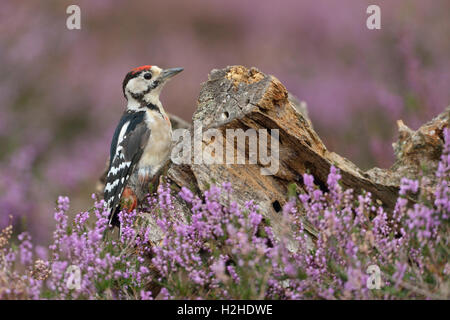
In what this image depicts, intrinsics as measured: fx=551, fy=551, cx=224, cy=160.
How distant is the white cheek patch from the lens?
509cm

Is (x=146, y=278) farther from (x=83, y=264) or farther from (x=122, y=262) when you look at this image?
(x=83, y=264)

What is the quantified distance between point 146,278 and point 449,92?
6.51 meters

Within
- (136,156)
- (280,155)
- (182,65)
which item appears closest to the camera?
(280,155)

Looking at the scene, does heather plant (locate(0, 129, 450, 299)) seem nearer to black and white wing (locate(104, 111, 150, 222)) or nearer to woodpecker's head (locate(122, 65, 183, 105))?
black and white wing (locate(104, 111, 150, 222))

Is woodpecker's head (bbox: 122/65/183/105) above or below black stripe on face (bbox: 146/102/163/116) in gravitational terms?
above

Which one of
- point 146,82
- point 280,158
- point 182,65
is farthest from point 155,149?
point 182,65

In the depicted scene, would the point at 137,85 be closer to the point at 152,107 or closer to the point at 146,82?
the point at 146,82

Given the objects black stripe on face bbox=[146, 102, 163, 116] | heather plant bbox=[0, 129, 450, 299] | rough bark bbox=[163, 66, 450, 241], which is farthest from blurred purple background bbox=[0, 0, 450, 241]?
heather plant bbox=[0, 129, 450, 299]

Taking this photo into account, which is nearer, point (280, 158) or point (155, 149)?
point (280, 158)

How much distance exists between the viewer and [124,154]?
468 cm

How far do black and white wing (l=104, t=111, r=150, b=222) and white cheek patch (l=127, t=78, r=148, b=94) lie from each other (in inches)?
13.3

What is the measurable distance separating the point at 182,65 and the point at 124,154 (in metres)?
8.89

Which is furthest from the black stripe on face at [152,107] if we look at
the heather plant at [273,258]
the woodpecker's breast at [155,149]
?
the heather plant at [273,258]

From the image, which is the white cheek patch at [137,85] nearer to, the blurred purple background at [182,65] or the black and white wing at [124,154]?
the black and white wing at [124,154]
